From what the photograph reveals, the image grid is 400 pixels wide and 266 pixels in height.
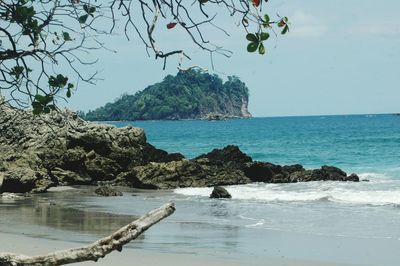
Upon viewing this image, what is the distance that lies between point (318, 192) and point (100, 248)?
1897cm

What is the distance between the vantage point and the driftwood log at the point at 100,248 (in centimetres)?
297

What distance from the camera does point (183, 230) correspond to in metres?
12.8

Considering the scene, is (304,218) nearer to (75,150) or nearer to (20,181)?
(20,181)

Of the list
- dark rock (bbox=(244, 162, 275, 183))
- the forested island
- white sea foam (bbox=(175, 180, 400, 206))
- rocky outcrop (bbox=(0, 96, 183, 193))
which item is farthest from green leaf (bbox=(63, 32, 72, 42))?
the forested island

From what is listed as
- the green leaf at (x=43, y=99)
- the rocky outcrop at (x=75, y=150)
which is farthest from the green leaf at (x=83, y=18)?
the rocky outcrop at (x=75, y=150)

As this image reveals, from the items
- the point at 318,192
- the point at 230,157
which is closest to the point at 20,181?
the point at 318,192

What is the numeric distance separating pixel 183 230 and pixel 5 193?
7.12m

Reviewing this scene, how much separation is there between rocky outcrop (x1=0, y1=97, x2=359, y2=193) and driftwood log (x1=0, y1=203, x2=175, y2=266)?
59.4 ft

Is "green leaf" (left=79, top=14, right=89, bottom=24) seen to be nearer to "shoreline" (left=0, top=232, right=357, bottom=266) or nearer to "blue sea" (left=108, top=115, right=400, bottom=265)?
"shoreline" (left=0, top=232, right=357, bottom=266)

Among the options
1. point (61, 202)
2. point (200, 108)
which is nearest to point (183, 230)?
point (61, 202)

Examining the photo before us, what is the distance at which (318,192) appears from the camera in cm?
2156

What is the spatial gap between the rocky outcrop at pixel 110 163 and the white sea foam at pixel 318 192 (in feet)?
3.99

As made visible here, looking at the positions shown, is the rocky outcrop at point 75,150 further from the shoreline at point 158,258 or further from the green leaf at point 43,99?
the green leaf at point 43,99

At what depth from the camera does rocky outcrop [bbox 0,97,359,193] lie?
23.2 meters
